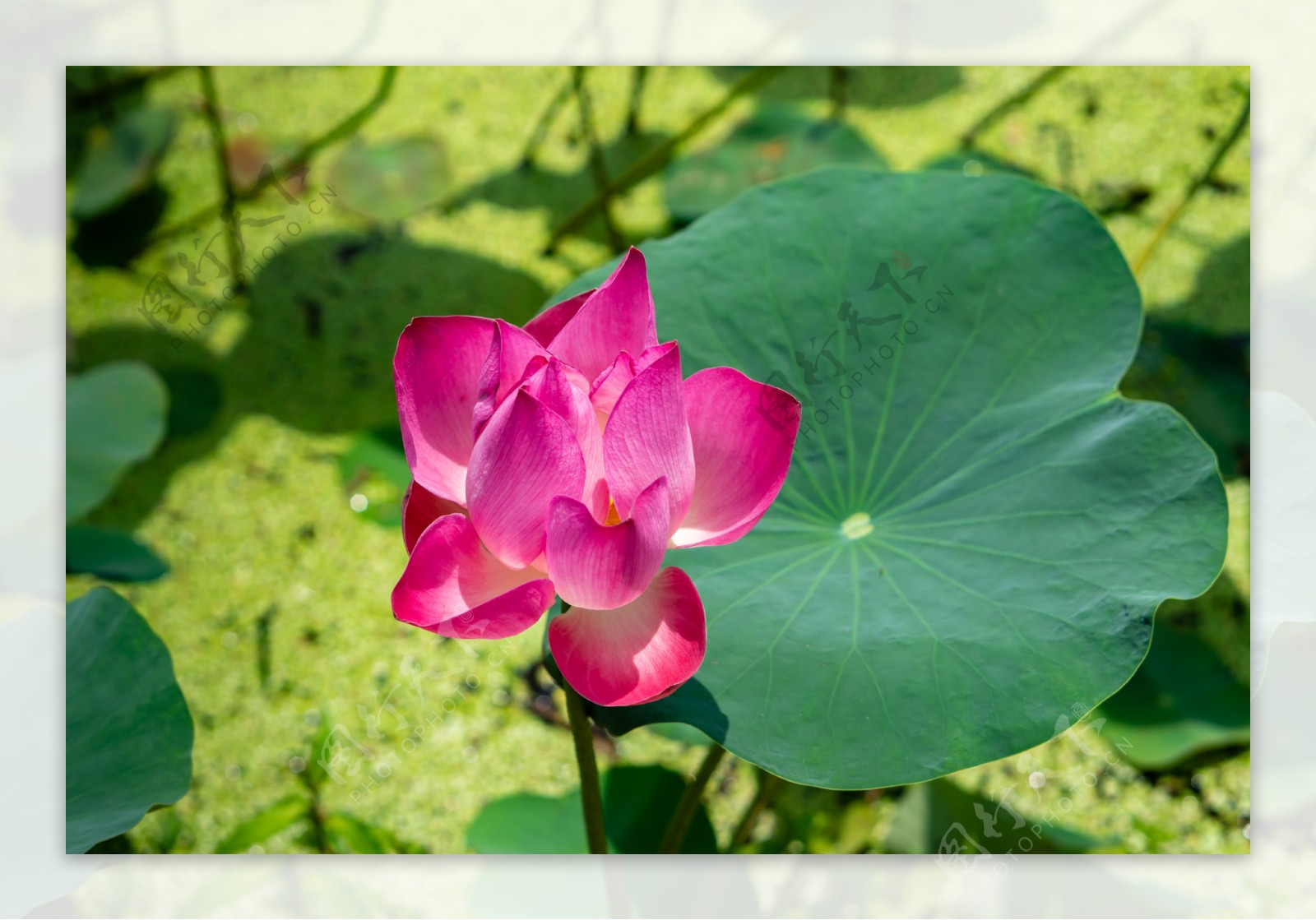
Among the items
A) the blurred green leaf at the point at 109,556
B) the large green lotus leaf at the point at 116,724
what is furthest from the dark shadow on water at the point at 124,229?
the large green lotus leaf at the point at 116,724

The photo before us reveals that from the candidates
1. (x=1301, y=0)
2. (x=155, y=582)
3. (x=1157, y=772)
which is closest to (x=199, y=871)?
(x=155, y=582)

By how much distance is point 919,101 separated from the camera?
1378mm

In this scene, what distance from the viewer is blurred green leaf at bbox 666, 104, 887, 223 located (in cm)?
135

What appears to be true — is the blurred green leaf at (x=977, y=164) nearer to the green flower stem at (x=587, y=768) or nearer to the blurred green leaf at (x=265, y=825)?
the green flower stem at (x=587, y=768)

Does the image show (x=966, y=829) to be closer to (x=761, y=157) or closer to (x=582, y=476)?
(x=582, y=476)

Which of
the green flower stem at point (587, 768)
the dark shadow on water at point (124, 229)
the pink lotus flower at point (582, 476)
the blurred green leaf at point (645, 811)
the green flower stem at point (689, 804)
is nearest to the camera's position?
the pink lotus flower at point (582, 476)

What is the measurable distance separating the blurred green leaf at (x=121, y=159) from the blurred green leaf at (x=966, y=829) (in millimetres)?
1120

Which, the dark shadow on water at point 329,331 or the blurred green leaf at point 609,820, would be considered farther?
the dark shadow on water at point 329,331

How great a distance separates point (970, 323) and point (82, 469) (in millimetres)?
931

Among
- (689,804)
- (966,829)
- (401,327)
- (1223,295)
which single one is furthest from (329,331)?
(1223,295)

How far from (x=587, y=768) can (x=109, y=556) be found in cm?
72

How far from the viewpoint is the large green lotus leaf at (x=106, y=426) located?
1.11m

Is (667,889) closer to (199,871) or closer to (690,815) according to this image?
(690,815)

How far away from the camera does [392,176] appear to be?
4.47 ft
